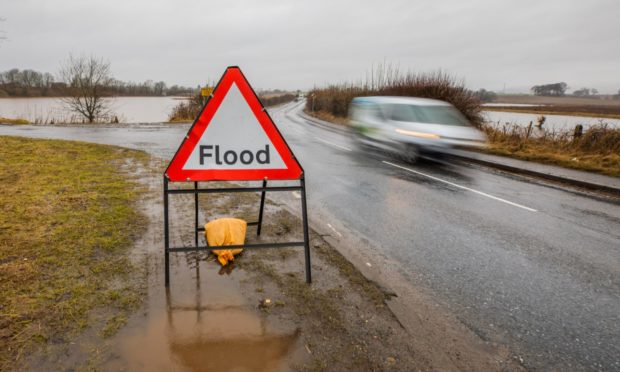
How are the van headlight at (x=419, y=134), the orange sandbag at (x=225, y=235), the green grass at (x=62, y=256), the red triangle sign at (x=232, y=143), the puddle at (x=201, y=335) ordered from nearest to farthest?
the puddle at (x=201, y=335)
the green grass at (x=62, y=256)
the red triangle sign at (x=232, y=143)
the orange sandbag at (x=225, y=235)
the van headlight at (x=419, y=134)

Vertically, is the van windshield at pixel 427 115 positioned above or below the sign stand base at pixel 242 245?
above

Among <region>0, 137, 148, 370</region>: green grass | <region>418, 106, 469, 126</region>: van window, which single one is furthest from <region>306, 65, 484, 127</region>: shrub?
<region>0, 137, 148, 370</region>: green grass

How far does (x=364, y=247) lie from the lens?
14.2ft

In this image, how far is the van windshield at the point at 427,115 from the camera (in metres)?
10.7

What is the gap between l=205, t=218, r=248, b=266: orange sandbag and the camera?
3555mm

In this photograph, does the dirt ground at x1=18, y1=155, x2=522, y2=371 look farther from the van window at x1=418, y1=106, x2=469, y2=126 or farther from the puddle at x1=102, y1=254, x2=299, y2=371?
the van window at x1=418, y1=106, x2=469, y2=126

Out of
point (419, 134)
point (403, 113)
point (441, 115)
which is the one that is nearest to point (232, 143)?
point (419, 134)

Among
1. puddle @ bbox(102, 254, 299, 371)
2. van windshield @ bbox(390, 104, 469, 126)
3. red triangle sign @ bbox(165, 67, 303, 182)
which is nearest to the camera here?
puddle @ bbox(102, 254, 299, 371)

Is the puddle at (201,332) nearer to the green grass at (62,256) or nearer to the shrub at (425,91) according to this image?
the green grass at (62,256)

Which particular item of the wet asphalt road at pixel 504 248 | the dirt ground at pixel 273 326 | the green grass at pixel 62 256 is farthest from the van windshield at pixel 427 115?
the dirt ground at pixel 273 326

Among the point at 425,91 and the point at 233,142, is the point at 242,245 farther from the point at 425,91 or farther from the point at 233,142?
the point at 425,91

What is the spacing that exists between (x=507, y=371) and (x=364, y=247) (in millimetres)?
2133

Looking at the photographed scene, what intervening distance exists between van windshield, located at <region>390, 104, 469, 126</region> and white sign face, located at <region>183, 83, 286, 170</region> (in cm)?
855

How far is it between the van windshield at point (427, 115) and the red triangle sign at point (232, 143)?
851 cm
